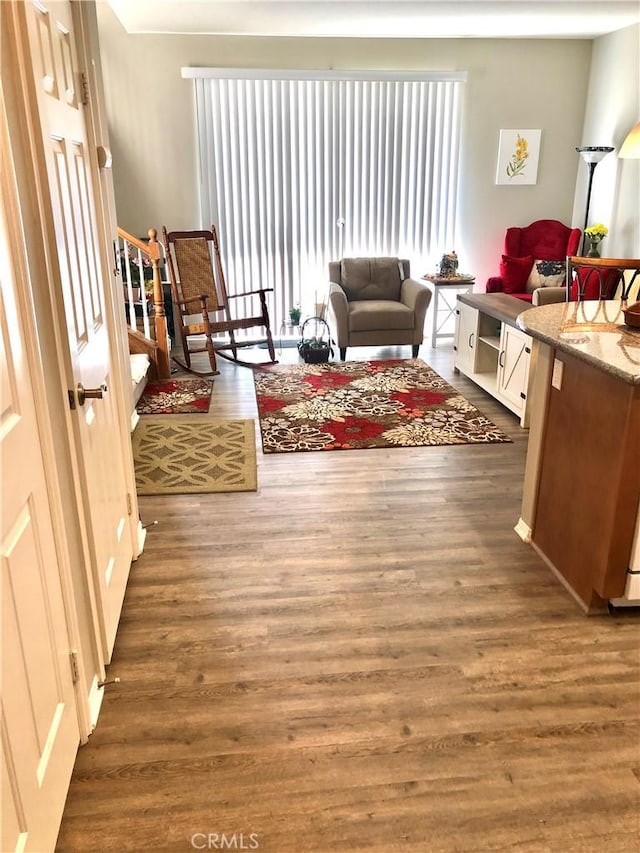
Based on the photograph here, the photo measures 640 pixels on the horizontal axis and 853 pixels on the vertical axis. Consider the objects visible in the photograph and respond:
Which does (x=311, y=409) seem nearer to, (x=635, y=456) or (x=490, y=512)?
(x=490, y=512)

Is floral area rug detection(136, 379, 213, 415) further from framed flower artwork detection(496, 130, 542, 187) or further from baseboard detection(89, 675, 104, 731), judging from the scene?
framed flower artwork detection(496, 130, 542, 187)

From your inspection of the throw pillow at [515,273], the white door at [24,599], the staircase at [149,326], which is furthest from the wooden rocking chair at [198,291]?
the white door at [24,599]

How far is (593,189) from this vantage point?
21.2 feet

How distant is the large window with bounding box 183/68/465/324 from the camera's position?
6.21 metres

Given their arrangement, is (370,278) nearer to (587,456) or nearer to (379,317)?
(379,317)

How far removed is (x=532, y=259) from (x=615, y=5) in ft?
6.85

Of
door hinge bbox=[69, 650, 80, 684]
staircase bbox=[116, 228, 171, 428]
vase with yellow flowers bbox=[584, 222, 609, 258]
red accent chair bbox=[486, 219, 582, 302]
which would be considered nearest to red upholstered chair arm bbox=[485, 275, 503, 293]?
red accent chair bbox=[486, 219, 582, 302]

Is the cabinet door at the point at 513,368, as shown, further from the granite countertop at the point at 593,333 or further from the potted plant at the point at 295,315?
the potted plant at the point at 295,315

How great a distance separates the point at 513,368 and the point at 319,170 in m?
3.14

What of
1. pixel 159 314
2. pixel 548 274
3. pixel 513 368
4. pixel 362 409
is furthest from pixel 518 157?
pixel 159 314

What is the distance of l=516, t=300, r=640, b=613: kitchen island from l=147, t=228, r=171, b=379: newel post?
326cm

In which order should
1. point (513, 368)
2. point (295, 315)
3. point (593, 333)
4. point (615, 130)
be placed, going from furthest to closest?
point (295, 315) → point (615, 130) → point (513, 368) → point (593, 333)

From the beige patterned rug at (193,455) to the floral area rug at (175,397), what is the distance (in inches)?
5.6

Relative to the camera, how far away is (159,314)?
5328 millimetres
